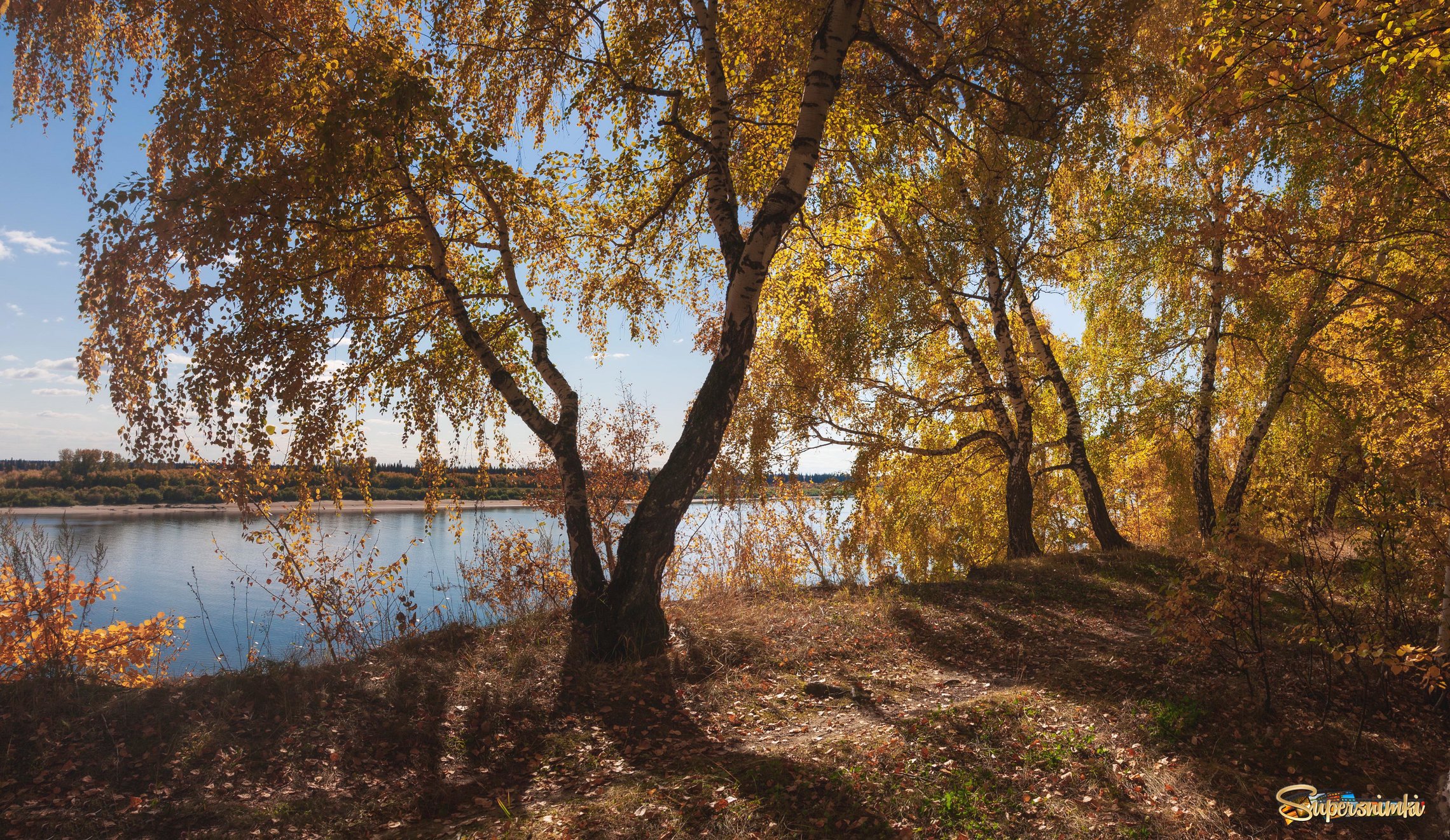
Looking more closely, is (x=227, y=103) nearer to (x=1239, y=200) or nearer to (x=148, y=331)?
(x=148, y=331)

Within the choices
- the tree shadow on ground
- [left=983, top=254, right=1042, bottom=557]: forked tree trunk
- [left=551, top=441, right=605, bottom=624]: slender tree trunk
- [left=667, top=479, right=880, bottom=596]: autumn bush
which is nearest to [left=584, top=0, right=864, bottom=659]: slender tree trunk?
[left=551, top=441, right=605, bottom=624]: slender tree trunk

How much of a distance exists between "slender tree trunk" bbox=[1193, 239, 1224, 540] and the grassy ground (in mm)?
5546

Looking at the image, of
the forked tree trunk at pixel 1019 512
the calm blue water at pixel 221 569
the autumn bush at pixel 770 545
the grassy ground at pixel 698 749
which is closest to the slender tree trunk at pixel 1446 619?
the grassy ground at pixel 698 749

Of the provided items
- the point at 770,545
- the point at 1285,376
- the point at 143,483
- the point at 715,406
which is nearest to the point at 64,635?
the point at 715,406

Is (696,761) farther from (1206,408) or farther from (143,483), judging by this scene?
(143,483)

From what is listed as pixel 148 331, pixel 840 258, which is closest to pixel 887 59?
pixel 840 258

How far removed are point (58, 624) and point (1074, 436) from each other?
1198 cm

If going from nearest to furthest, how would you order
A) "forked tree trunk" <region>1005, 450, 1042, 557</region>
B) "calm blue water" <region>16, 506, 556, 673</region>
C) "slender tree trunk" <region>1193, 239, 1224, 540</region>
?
"calm blue water" <region>16, 506, 556, 673</region>
"slender tree trunk" <region>1193, 239, 1224, 540</region>
"forked tree trunk" <region>1005, 450, 1042, 557</region>

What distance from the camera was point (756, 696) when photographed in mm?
5594

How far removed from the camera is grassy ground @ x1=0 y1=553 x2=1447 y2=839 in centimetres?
359

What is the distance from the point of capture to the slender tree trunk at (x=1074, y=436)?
10.5 meters

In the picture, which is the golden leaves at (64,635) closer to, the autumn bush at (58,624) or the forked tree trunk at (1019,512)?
the autumn bush at (58,624)

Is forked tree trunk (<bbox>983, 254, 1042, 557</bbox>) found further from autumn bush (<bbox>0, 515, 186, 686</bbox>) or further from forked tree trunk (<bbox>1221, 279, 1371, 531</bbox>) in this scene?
autumn bush (<bbox>0, 515, 186, 686</bbox>)

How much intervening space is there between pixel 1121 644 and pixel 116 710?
7822 millimetres
